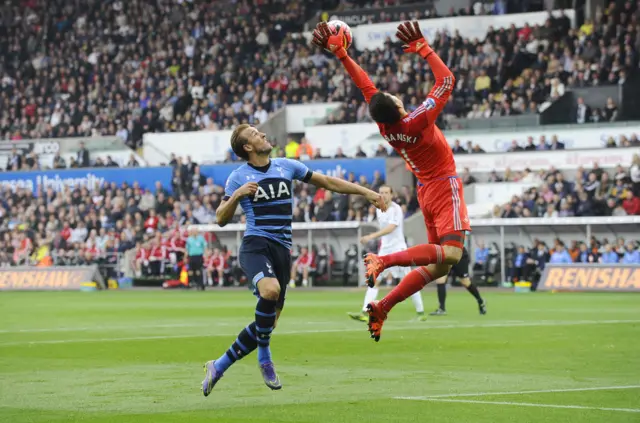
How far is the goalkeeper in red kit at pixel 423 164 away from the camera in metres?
11.5

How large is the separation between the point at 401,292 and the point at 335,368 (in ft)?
4.25

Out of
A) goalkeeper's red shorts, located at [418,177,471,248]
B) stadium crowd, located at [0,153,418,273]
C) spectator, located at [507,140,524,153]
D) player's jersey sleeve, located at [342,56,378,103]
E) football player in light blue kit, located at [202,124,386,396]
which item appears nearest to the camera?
football player in light blue kit, located at [202,124,386,396]

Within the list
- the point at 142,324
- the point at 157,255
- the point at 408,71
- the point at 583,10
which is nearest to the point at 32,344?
the point at 142,324

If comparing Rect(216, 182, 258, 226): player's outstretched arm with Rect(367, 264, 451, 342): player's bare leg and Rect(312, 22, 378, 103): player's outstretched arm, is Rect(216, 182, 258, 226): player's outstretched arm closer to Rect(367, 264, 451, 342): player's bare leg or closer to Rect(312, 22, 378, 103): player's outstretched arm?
Rect(367, 264, 451, 342): player's bare leg

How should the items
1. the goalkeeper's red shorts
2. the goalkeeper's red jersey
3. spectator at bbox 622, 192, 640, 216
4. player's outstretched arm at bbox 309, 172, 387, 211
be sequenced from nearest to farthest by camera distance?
player's outstretched arm at bbox 309, 172, 387, 211 < the goalkeeper's red jersey < the goalkeeper's red shorts < spectator at bbox 622, 192, 640, 216

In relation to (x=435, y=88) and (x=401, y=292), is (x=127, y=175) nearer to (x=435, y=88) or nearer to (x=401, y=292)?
(x=401, y=292)

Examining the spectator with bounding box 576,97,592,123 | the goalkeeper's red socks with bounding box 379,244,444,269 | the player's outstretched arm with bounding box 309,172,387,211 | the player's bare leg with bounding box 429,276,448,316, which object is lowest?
the player's bare leg with bounding box 429,276,448,316

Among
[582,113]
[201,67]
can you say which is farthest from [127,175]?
[582,113]

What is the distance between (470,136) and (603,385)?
95.8ft

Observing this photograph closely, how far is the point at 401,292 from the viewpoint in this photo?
11.8 metres

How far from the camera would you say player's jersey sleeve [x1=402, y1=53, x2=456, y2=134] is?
11555 mm

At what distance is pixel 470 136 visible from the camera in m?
39.4

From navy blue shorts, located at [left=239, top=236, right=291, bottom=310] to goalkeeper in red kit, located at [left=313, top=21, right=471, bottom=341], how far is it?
113cm

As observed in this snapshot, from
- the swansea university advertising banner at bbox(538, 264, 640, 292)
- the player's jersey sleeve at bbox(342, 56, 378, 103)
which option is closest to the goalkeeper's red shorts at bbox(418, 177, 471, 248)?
the player's jersey sleeve at bbox(342, 56, 378, 103)
